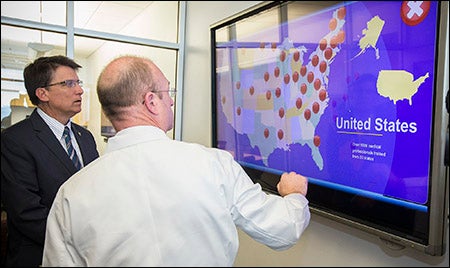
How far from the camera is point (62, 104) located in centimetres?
88

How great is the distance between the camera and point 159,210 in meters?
0.74

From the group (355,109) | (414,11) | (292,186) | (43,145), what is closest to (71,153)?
(43,145)

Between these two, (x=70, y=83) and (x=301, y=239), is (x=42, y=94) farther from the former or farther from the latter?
(x=301, y=239)

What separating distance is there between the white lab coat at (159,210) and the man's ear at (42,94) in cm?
21

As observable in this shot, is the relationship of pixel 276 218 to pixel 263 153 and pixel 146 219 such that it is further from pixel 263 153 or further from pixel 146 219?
pixel 263 153

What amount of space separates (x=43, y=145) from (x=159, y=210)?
0.38m

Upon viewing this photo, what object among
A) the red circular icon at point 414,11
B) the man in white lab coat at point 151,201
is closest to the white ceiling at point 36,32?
the man in white lab coat at point 151,201

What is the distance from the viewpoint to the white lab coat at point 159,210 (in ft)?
2.40

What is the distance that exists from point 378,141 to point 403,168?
0.13m

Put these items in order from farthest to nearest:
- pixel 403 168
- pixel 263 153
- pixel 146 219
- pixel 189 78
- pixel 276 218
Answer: pixel 263 153 < pixel 403 168 < pixel 189 78 < pixel 276 218 < pixel 146 219

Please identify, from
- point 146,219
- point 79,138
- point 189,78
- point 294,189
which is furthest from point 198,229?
point 189,78

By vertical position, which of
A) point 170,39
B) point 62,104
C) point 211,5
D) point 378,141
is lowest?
point 378,141

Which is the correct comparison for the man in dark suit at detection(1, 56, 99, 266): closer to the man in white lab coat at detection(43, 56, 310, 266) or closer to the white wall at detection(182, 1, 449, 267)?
the man in white lab coat at detection(43, 56, 310, 266)

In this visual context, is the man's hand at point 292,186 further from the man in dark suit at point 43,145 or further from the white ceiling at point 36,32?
the white ceiling at point 36,32
